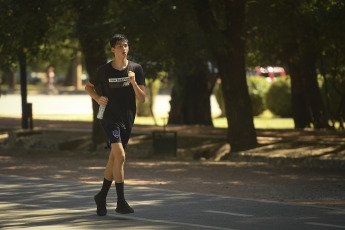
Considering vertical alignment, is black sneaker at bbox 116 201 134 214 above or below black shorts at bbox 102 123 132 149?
below

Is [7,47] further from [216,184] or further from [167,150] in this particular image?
[216,184]

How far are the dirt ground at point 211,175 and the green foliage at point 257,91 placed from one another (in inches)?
597

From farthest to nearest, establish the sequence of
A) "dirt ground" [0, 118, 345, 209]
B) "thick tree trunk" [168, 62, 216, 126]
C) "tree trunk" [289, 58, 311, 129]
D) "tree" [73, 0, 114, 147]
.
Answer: "thick tree trunk" [168, 62, 216, 126], "tree trunk" [289, 58, 311, 129], "tree" [73, 0, 114, 147], "dirt ground" [0, 118, 345, 209]

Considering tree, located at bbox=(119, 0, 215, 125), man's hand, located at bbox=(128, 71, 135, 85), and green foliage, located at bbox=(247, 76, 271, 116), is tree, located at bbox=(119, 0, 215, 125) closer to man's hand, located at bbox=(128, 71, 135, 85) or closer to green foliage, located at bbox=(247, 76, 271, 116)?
man's hand, located at bbox=(128, 71, 135, 85)

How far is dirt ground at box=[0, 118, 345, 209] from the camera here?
11.4 meters

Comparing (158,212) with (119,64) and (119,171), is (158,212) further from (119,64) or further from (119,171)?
(119,64)

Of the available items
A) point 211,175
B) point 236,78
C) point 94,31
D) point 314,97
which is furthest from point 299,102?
point 211,175

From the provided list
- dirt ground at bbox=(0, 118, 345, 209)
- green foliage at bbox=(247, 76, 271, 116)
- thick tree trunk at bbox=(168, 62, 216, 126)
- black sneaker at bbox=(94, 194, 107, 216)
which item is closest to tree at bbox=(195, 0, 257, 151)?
dirt ground at bbox=(0, 118, 345, 209)

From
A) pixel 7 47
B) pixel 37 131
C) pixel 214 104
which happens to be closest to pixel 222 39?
pixel 7 47

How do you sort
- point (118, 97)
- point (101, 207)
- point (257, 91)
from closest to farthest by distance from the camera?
point (118, 97)
point (101, 207)
point (257, 91)

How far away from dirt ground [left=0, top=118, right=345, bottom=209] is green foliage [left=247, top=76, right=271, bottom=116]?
49.7ft

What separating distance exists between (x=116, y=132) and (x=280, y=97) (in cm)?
2493

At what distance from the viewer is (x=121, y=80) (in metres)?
9.05

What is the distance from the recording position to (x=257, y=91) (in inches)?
1353
